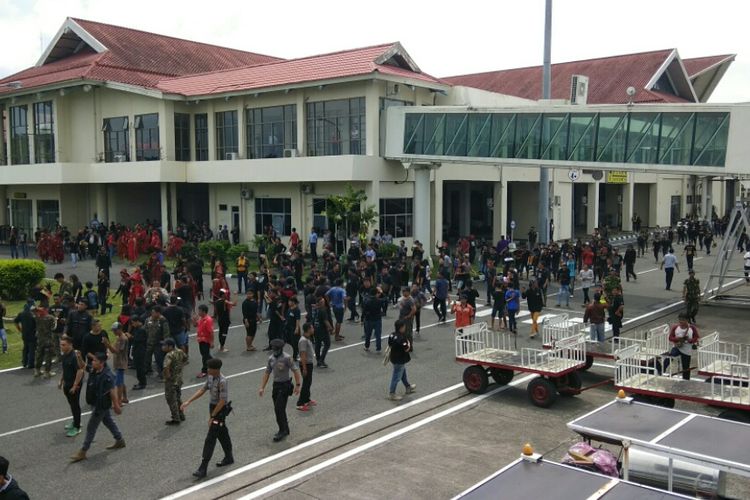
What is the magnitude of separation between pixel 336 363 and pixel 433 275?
1347cm

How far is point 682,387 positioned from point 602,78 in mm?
45322

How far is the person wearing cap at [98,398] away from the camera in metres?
10.0

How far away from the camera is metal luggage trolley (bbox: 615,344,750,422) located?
1061cm

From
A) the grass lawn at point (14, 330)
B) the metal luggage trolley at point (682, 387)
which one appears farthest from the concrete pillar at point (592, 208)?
the metal luggage trolley at point (682, 387)

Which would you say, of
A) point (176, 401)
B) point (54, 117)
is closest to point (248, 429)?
point (176, 401)

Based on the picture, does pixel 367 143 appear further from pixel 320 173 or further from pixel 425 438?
pixel 425 438

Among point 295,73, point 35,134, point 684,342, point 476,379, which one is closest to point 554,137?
point 295,73

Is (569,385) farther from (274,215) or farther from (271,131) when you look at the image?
(271,131)

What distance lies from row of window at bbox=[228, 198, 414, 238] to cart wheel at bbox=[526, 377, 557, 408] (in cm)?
1924

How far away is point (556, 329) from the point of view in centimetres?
1404

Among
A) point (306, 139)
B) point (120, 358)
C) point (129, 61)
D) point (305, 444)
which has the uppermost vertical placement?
point (129, 61)

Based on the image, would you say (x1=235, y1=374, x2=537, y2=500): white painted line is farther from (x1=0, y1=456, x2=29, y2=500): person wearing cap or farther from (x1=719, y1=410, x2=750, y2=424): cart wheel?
(x1=719, y1=410, x2=750, y2=424): cart wheel

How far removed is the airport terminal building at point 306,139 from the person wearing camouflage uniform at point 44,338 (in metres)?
17.7

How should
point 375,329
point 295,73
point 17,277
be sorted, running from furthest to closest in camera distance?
point 295,73 → point 17,277 → point 375,329
